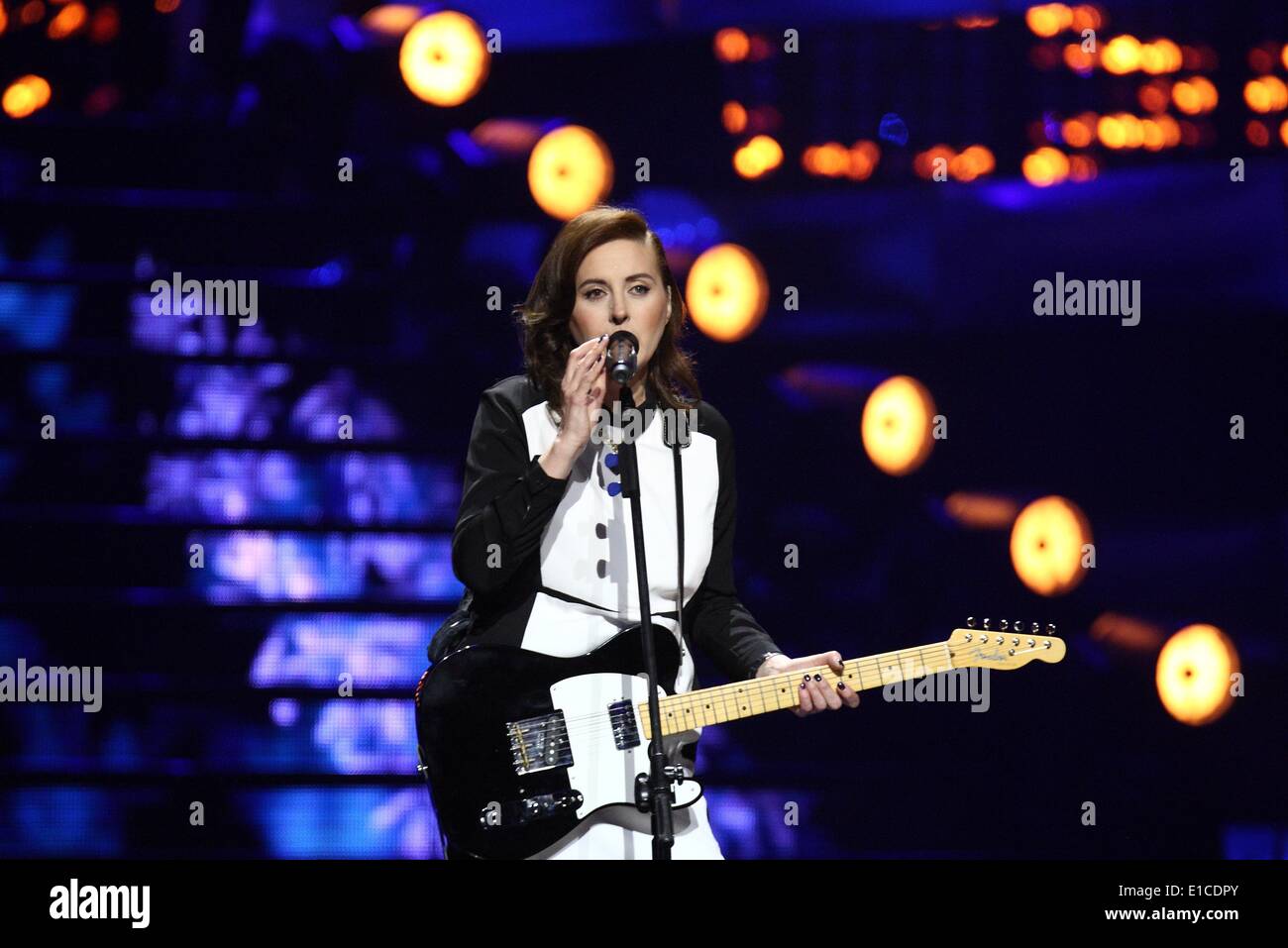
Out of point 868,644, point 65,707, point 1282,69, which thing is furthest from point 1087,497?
point 65,707

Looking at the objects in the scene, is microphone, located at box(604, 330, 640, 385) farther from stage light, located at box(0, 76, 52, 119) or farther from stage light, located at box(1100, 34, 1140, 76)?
stage light, located at box(0, 76, 52, 119)

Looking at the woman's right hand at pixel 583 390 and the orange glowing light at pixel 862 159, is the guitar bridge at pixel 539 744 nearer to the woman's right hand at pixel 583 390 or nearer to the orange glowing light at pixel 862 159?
the woman's right hand at pixel 583 390

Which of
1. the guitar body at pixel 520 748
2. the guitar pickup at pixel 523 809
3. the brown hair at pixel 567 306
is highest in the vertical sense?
the brown hair at pixel 567 306

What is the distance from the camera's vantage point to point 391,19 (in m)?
3.88

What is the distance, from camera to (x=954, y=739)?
3.93 metres

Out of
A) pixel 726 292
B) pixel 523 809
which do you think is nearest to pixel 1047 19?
pixel 726 292

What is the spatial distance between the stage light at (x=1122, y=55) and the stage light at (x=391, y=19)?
5.66 feet

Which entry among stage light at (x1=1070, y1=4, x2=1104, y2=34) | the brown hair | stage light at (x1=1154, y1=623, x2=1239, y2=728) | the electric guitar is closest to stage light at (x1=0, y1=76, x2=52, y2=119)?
the brown hair

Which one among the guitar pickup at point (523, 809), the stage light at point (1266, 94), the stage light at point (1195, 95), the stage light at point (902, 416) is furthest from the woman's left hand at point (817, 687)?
the stage light at point (1266, 94)

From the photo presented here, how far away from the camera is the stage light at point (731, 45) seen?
3.89 metres

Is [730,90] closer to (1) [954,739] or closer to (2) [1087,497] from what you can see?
(2) [1087,497]

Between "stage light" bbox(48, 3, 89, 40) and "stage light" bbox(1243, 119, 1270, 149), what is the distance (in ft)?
9.66

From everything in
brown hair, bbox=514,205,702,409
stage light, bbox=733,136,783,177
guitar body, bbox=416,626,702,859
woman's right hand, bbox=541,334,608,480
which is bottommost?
guitar body, bbox=416,626,702,859

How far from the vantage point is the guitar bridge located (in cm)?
277
